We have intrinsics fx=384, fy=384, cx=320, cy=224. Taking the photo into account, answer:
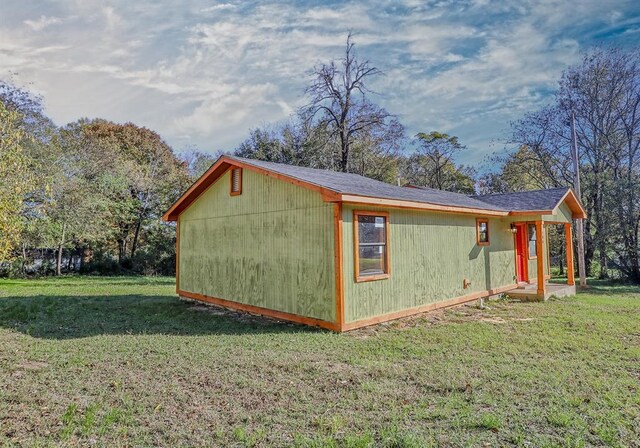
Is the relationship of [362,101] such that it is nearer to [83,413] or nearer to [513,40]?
[513,40]

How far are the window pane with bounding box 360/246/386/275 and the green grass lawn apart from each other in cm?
106

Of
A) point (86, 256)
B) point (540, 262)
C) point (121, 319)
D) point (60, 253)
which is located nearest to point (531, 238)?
point (540, 262)

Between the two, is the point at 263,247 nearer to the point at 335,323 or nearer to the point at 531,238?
the point at 335,323

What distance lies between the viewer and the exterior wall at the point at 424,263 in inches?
273

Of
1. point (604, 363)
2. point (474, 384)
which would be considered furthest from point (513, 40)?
point (474, 384)

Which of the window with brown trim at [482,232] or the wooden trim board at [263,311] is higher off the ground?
the window with brown trim at [482,232]

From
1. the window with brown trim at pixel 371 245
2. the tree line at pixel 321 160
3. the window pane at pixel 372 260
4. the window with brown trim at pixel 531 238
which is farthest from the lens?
the tree line at pixel 321 160

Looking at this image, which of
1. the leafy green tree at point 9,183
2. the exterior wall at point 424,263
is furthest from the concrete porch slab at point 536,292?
the leafy green tree at point 9,183

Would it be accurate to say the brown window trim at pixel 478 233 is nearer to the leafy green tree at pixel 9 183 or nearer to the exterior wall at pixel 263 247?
the exterior wall at pixel 263 247

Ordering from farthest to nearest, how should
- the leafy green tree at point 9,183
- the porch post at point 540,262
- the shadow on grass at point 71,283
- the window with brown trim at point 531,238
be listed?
Result: the shadow on grass at point 71,283 → the window with brown trim at point 531,238 → the porch post at point 540,262 → the leafy green tree at point 9,183

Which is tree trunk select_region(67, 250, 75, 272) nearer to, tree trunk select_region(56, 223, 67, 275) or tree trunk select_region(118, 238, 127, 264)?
tree trunk select_region(56, 223, 67, 275)

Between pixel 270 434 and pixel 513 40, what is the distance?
12.7 m

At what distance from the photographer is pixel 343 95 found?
2102cm

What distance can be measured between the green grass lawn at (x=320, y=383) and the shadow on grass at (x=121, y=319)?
0.26ft
